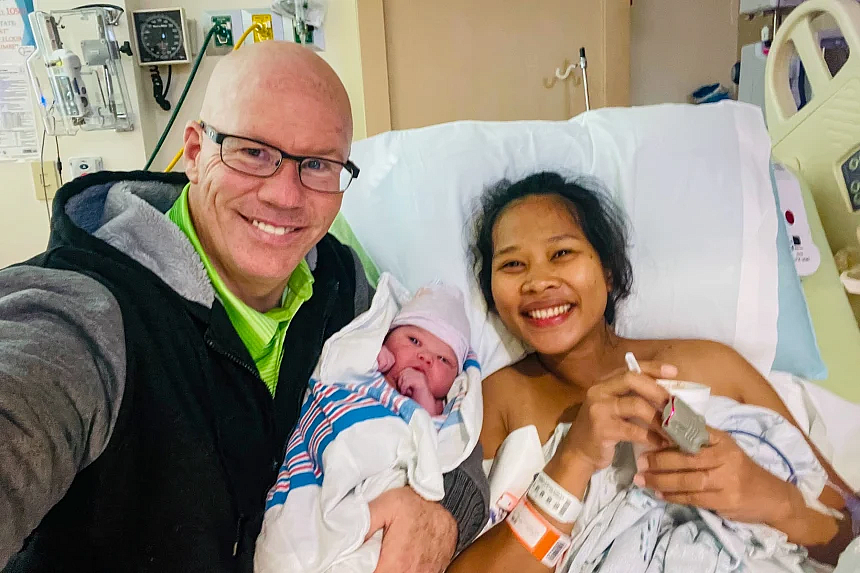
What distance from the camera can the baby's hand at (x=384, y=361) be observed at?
1.18m

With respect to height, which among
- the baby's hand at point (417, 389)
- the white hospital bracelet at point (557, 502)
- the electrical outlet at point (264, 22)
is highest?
the electrical outlet at point (264, 22)

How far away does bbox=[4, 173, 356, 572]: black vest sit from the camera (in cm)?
80

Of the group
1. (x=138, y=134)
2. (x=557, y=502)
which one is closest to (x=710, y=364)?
(x=557, y=502)

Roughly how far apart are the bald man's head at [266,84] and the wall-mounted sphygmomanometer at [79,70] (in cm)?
134

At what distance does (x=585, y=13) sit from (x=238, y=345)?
221cm

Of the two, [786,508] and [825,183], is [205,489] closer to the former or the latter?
[786,508]

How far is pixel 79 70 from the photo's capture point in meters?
2.07

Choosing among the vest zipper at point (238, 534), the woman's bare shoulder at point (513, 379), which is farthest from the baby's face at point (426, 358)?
the vest zipper at point (238, 534)

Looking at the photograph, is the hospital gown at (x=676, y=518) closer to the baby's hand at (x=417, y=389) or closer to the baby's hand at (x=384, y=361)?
the baby's hand at (x=417, y=389)

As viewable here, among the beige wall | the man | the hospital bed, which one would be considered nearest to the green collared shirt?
the man

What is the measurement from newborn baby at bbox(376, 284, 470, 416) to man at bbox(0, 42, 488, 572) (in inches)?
5.3

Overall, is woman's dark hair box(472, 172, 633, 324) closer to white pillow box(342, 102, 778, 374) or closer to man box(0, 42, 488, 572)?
white pillow box(342, 102, 778, 374)

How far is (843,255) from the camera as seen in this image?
4.97 ft

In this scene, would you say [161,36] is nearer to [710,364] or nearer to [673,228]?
[673,228]
